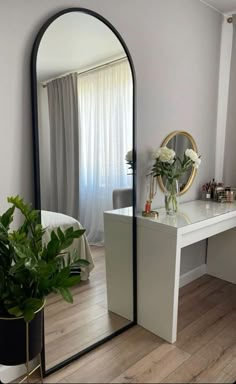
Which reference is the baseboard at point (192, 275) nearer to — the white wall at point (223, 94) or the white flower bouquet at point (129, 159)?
the white wall at point (223, 94)

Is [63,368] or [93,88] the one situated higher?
[93,88]

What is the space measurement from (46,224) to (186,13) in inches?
77.9

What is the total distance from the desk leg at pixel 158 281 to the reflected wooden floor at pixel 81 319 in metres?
0.23

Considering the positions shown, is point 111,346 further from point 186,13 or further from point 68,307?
point 186,13

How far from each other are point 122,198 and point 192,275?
1275 mm

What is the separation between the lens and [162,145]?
7.77 feet

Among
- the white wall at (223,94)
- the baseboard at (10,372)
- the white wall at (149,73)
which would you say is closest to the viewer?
the white wall at (149,73)

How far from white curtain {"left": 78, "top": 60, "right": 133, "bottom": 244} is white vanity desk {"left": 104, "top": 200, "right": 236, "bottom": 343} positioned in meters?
0.17

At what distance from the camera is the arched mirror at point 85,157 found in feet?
5.49

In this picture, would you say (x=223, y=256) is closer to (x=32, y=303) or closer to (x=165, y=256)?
(x=165, y=256)

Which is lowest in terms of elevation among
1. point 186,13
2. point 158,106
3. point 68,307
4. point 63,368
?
point 63,368

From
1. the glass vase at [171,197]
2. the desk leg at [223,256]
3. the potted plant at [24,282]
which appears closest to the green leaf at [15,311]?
the potted plant at [24,282]

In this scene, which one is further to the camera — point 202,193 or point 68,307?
point 202,193

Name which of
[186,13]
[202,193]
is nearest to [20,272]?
[202,193]
